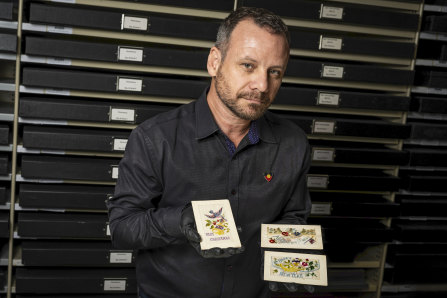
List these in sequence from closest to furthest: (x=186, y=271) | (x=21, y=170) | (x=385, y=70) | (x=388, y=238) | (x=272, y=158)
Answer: (x=186, y=271) < (x=272, y=158) < (x=21, y=170) < (x=385, y=70) < (x=388, y=238)

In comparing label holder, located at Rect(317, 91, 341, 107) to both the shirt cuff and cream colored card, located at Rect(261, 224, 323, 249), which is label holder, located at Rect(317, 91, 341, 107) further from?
the shirt cuff

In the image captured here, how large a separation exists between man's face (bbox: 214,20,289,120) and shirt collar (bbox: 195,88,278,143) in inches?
3.8

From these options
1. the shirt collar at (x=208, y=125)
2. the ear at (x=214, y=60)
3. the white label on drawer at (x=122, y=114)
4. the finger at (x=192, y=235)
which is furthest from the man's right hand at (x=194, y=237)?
the white label on drawer at (x=122, y=114)

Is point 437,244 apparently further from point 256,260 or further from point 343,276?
point 256,260

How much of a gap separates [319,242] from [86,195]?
1.35 m

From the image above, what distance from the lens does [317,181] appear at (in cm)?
286

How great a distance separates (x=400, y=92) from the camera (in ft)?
9.64

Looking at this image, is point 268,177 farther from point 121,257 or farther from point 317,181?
point 121,257

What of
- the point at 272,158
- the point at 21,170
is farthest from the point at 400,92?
the point at 21,170

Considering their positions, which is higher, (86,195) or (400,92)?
(400,92)

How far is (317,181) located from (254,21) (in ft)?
4.62

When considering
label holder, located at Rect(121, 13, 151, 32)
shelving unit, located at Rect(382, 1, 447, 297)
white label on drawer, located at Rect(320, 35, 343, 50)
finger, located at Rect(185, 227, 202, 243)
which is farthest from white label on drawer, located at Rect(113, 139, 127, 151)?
shelving unit, located at Rect(382, 1, 447, 297)

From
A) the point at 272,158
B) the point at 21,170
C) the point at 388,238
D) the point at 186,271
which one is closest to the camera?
the point at 186,271

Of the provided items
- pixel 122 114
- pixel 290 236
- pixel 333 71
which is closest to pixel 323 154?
pixel 333 71
